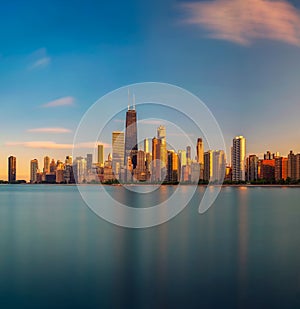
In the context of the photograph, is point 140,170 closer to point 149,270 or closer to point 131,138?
point 131,138

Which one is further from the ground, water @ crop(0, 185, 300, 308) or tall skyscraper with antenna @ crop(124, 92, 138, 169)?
tall skyscraper with antenna @ crop(124, 92, 138, 169)


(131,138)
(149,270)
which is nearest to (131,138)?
(131,138)

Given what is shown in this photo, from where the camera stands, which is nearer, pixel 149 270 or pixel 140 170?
pixel 149 270

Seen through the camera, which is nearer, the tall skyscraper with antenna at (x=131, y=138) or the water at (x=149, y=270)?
the water at (x=149, y=270)

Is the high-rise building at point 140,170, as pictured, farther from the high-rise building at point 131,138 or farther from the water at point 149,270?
the water at point 149,270

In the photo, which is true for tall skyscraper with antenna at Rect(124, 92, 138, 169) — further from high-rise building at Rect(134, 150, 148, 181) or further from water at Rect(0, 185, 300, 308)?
water at Rect(0, 185, 300, 308)

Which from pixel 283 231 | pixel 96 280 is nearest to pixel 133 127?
pixel 283 231

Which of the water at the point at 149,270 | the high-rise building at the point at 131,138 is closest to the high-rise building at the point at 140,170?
the high-rise building at the point at 131,138

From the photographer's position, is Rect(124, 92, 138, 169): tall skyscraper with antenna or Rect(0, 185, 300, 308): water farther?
Rect(124, 92, 138, 169): tall skyscraper with antenna

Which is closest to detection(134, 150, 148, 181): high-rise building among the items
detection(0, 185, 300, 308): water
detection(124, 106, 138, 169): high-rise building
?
detection(124, 106, 138, 169): high-rise building
